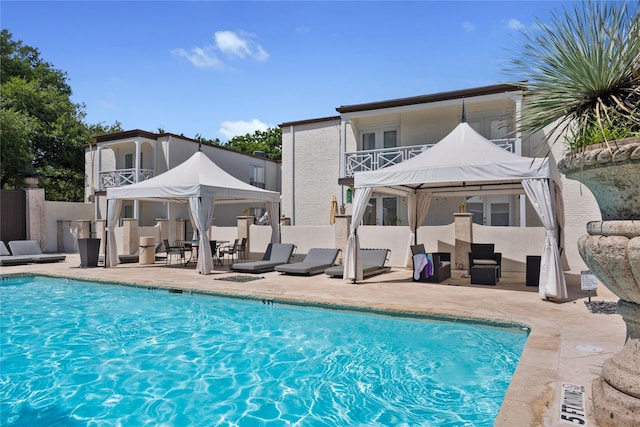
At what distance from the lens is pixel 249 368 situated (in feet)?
17.6

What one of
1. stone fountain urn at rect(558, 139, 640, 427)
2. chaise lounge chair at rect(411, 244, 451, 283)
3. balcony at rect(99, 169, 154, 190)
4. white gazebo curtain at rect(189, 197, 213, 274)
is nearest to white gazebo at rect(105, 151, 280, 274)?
white gazebo curtain at rect(189, 197, 213, 274)

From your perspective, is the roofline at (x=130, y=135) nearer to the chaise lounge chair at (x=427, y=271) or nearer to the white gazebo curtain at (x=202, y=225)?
the white gazebo curtain at (x=202, y=225)

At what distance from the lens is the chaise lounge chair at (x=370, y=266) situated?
1110cm

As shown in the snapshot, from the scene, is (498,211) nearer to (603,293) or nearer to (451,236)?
(451,236)

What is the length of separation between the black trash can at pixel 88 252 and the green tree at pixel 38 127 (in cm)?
1287

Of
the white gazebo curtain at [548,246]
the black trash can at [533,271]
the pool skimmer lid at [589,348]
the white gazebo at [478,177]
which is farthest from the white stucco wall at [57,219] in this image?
the pool skimmer lid at [589,348]

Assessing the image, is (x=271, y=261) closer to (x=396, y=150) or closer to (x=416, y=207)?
(x=416, y=207)

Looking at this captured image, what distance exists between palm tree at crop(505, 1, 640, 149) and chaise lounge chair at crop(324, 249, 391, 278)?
8066mm

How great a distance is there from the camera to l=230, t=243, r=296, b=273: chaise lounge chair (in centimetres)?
1235

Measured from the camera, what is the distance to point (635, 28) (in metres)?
2.87

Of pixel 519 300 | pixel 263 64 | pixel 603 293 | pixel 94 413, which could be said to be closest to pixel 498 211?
pixel 603 293

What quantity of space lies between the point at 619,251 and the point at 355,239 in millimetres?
7659

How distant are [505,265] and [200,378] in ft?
32.1

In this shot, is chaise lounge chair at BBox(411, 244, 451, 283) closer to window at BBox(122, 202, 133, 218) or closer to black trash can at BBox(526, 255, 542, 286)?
black trash can at BBox(526, 255, 542, 286)
